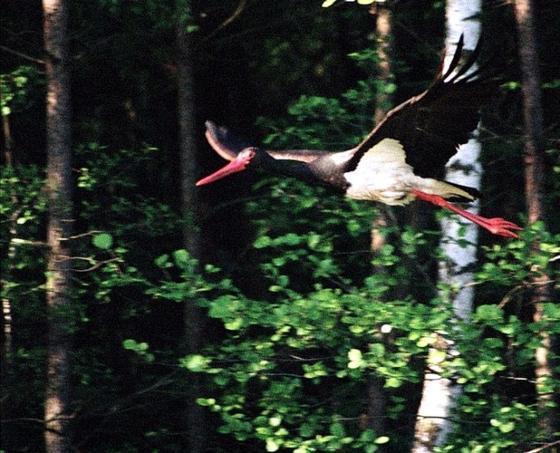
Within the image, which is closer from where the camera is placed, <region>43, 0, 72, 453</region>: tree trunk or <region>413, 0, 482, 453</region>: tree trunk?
<region>413, 0, 482, 453</region>: tree trunk

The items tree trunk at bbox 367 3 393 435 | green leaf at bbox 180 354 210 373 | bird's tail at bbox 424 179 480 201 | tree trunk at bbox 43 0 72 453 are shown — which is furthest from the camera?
tree trunk at bbox 367 3 393 435

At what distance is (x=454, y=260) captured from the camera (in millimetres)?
7098

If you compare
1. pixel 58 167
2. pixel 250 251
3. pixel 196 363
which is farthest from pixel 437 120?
pixel 250 251

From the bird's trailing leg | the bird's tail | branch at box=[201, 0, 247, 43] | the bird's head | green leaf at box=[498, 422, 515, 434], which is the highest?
branch at box=[201, 0, 247, 43]

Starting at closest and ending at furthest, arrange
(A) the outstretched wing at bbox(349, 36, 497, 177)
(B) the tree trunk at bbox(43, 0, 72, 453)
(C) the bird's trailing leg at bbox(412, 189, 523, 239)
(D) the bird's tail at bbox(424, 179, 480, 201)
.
Result: 1. (A) the outstretched wing at bbox(349, 36, 497, 177)
2. (C) the bird's trailing leg at bbox(412, 189, 523, 239)
3. (D) the bird's tail at bbox(424, 179, 480, 201)
4. (B) the tree trunk at bbox(43, 0, 72, 453)

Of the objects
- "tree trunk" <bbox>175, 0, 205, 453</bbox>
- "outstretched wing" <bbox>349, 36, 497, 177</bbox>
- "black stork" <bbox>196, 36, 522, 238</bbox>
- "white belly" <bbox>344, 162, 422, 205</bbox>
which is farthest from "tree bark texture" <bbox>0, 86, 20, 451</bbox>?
"outstretched wing" <bbox>349, 36, 497, 177</bbox>

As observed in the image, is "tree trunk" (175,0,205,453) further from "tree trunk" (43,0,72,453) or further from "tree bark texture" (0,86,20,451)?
"tree trunk" (43,0,72,453)

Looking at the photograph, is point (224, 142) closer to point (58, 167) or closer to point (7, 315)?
point (58, 167)

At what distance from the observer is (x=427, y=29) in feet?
31.4

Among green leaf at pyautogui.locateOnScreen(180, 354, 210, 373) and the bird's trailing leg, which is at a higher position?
the bird's trailing leg

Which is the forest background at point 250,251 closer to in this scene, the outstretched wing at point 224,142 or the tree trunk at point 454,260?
the tree trunk at point 454,260

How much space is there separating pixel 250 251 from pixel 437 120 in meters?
3.72

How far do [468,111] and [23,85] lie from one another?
2889mm

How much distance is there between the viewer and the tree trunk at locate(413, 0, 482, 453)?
22.9 feet
